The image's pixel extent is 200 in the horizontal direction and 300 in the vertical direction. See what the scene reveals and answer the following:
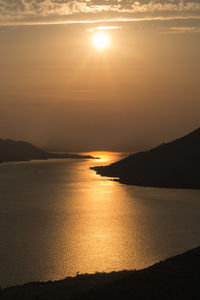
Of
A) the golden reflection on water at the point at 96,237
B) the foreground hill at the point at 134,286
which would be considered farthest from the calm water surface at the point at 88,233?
the foreground hill at the point at 134,286

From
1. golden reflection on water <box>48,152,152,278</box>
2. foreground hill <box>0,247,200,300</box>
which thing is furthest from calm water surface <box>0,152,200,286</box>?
foreground hill <box>0,247,200,300</box>

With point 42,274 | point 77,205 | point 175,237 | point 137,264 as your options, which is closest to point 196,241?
point 175,237

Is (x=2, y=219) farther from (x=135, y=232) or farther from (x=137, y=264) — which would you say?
(x=137, y=264)

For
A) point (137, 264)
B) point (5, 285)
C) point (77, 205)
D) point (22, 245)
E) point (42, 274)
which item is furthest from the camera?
point (77, 205)

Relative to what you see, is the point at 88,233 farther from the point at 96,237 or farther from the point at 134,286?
the point at 134,286

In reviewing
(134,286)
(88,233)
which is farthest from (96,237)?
(134,286)

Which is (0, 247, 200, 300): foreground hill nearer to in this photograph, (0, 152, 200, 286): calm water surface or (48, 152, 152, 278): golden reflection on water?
(0, 152, 200, 286): calm water surface
